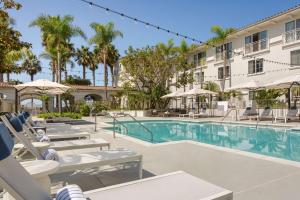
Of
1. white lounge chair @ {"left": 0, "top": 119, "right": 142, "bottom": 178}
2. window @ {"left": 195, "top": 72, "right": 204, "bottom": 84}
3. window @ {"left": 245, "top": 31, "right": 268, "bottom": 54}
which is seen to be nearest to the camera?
white lounge chair @ {"left": 0, "top": 119, "right": 142, "bottom": 178}

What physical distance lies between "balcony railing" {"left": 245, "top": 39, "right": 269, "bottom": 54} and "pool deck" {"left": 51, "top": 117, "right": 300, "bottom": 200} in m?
20.9

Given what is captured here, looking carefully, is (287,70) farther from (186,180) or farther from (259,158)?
(186,180)

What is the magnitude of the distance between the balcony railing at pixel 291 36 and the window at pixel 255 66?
2854 mm

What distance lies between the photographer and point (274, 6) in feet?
73.0

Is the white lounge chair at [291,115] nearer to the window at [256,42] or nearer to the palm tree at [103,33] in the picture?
the window at [256,42]

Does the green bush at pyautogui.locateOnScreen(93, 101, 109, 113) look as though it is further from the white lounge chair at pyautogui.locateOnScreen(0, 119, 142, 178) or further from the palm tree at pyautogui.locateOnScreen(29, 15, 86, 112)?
the white lounge chair at pyautogui.locateOnScreen(0, 119, 142, 178)

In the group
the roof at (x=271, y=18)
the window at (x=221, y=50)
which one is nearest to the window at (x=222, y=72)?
the window at (x=221, y=50)

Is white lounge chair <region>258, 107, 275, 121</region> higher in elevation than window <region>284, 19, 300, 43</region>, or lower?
lower

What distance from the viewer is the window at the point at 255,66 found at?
2452 centimetres

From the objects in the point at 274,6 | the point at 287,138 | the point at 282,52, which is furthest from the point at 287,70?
the point at 287,138

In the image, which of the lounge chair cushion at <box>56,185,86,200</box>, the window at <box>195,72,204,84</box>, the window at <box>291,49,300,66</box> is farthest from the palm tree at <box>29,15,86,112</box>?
the lounge chair cushion at <box>56,185,86,200</box>

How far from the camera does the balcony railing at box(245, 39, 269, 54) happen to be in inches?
950

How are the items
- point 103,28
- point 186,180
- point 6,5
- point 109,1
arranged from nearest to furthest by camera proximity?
point 186,180, point 6,5, point 109,1, point 103,28

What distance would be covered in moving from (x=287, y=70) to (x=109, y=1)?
18.5 m
